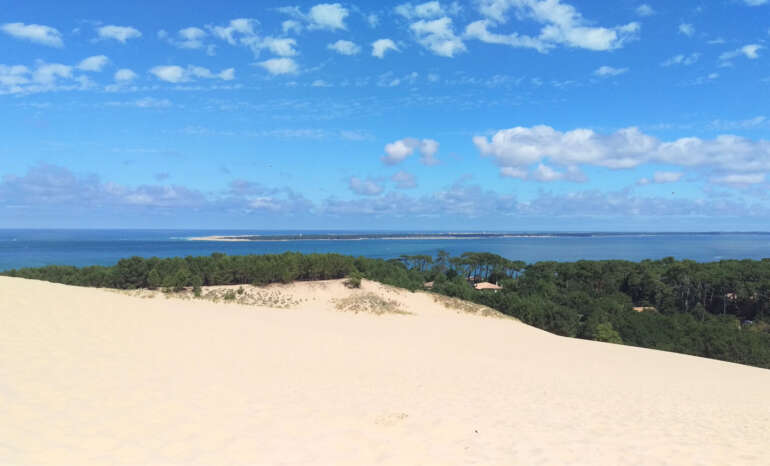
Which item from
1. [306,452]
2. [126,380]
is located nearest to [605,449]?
[306,452]

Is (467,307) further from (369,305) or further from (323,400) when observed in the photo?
(323,400)

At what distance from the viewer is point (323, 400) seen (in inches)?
329

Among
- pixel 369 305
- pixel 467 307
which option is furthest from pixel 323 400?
pixel 467 307

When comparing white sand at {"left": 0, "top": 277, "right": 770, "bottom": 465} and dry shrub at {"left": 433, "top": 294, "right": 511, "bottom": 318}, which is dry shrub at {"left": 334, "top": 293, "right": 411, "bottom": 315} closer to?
dry shrub at {"left": 433, "top": 294, "right": 511, "bottom": 318}

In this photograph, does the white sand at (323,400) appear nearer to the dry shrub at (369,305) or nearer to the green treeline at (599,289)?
the green treeline at (599,289)

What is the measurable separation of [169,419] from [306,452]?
2667 millimetres

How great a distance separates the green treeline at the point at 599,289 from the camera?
26.1 metres

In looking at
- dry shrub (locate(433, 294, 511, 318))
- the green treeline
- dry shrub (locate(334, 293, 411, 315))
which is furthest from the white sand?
dry shrub (locate(433, 294, 511, 318))

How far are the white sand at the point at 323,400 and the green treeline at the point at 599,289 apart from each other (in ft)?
34.8

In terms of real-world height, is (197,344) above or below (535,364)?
above

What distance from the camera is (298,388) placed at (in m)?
9.16

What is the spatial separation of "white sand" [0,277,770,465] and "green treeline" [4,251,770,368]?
10.6 m

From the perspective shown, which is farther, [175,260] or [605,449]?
[175,260]

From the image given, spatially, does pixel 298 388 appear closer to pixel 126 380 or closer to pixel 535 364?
pixel 126 380
